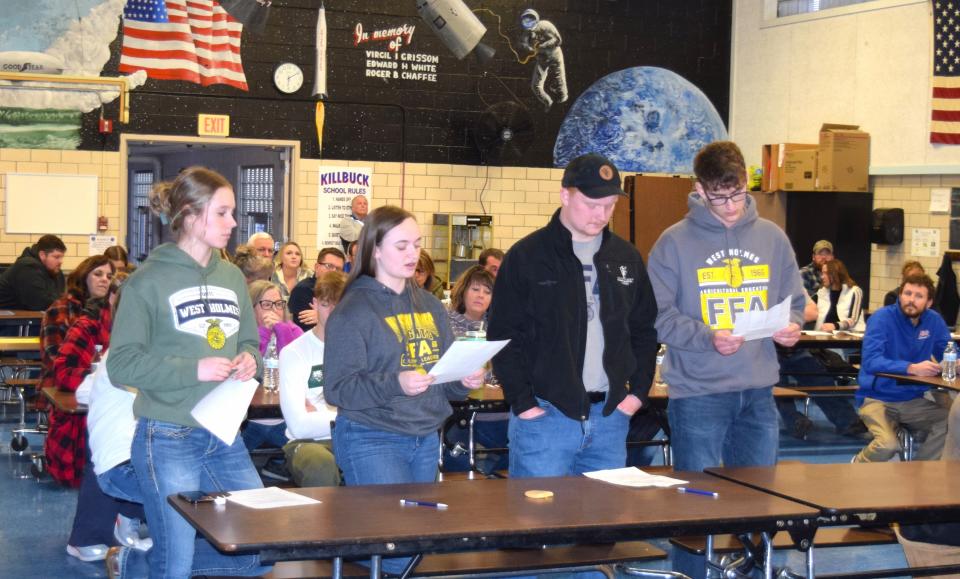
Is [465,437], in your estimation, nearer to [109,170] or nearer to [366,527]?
[366,527]

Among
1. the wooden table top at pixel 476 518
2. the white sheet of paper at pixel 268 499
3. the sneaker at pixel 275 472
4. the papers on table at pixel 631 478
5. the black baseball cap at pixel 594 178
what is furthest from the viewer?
the sneaker at pixel 275 472

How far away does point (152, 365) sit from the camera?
328 cm

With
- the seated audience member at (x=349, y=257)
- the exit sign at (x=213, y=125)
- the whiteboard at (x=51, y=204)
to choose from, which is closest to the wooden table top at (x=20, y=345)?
the seated audience member at (x=349, y=257)

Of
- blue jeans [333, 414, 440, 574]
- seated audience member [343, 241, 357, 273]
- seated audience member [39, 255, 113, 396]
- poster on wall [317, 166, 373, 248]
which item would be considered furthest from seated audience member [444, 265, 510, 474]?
poster on wall [317, 166, 373, 248]

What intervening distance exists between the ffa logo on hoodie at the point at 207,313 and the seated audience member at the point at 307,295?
3.85 meters

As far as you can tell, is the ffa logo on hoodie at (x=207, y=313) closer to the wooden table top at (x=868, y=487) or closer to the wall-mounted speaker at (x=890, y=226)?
the wooden table top at (x=868, y=487)

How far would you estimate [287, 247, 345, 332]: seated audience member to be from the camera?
7520mm

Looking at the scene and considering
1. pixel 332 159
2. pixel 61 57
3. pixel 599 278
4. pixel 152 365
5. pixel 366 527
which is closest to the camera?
pixel 366 527

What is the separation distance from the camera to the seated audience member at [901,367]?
7.07 meters

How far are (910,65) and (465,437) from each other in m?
7.56

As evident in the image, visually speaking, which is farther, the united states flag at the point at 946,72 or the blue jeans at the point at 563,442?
the united states flag at the point at 946,72

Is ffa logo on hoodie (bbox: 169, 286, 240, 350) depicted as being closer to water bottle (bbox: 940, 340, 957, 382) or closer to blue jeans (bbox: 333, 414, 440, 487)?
blue jeans (bbox: 333, 414, 440, 487)

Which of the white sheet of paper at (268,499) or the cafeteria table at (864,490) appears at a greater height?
the white sheet of paper at (268,499)

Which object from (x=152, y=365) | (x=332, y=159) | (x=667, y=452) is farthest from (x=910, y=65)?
(x=152, y=365)
